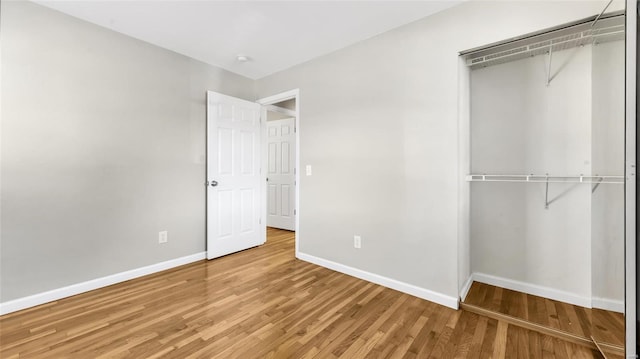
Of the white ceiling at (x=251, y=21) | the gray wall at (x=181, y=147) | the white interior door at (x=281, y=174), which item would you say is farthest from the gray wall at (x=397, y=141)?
the white interior door at (x=281, y=174)

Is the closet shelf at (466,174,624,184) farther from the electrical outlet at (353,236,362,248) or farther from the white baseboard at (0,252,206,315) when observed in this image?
the white baseboard at (0,252,206,315)

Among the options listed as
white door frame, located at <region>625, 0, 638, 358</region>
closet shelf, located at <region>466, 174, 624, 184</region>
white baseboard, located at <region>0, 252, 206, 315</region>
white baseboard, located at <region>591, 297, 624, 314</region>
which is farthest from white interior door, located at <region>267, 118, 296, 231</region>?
white door frame, located at <region>625, 0, 638, 358</region>

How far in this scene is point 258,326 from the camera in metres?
1.81

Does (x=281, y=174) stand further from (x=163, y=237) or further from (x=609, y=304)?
(x=609, y=304)

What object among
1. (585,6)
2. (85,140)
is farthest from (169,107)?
(585,6)

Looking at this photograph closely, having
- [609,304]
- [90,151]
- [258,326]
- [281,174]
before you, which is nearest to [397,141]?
[609,304]

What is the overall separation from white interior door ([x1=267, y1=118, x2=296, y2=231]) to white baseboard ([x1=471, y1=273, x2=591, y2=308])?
308cm

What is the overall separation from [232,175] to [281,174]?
158cm

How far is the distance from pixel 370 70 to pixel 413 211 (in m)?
1.45

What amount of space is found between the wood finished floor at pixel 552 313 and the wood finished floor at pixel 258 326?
0.56ft

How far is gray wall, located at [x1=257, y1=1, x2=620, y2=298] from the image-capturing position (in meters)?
2.06

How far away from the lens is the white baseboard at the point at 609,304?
1.37 m

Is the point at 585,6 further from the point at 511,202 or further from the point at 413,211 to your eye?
the point at 413,211

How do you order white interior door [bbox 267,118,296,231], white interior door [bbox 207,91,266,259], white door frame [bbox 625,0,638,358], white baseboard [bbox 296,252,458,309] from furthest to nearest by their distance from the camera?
white interior door [bbox 267,118,296,231], white interior door [bbox 207,91,266,259], white baseboard [bbox 296,252,458,309], white door frame [bbox 625,0,638,358]
